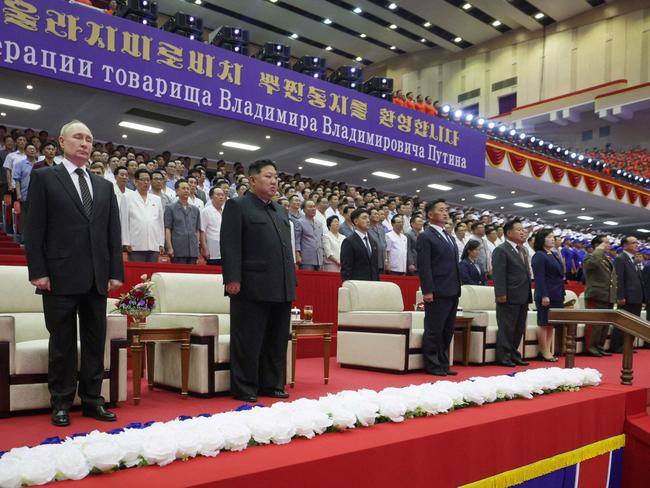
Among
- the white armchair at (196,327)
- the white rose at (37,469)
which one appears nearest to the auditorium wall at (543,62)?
the white armchair at (196,327)

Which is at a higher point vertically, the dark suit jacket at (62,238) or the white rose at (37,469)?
the dark suit jacket at (62,238)

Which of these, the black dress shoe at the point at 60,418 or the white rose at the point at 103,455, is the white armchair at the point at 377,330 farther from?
the white rose at the point at 103,455

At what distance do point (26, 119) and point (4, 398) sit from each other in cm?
872

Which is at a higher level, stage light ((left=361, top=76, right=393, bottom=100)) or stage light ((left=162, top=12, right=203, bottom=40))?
stage light ((left=162, top=12, right=203, bottom=40))

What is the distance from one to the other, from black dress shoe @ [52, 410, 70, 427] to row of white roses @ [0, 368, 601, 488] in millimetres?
926

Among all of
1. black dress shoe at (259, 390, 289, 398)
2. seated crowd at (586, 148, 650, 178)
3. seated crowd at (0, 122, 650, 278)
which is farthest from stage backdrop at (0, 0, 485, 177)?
seated crowd at (586, 148, 650, 178)

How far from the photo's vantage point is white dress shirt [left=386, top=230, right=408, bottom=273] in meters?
7.82

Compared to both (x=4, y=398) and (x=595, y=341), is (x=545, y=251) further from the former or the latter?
(x=4, y=398)

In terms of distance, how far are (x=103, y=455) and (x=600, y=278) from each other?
585cm

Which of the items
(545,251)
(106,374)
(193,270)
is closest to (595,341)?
(545,251)

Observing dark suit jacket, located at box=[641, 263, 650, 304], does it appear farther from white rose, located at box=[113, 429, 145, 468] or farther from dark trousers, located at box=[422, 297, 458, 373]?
white rose, located at box=[113, 429, 145, 468]

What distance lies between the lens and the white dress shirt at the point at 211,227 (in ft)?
20.2

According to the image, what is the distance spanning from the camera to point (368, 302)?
5184mm

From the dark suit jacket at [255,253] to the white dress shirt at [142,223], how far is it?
2.28m
